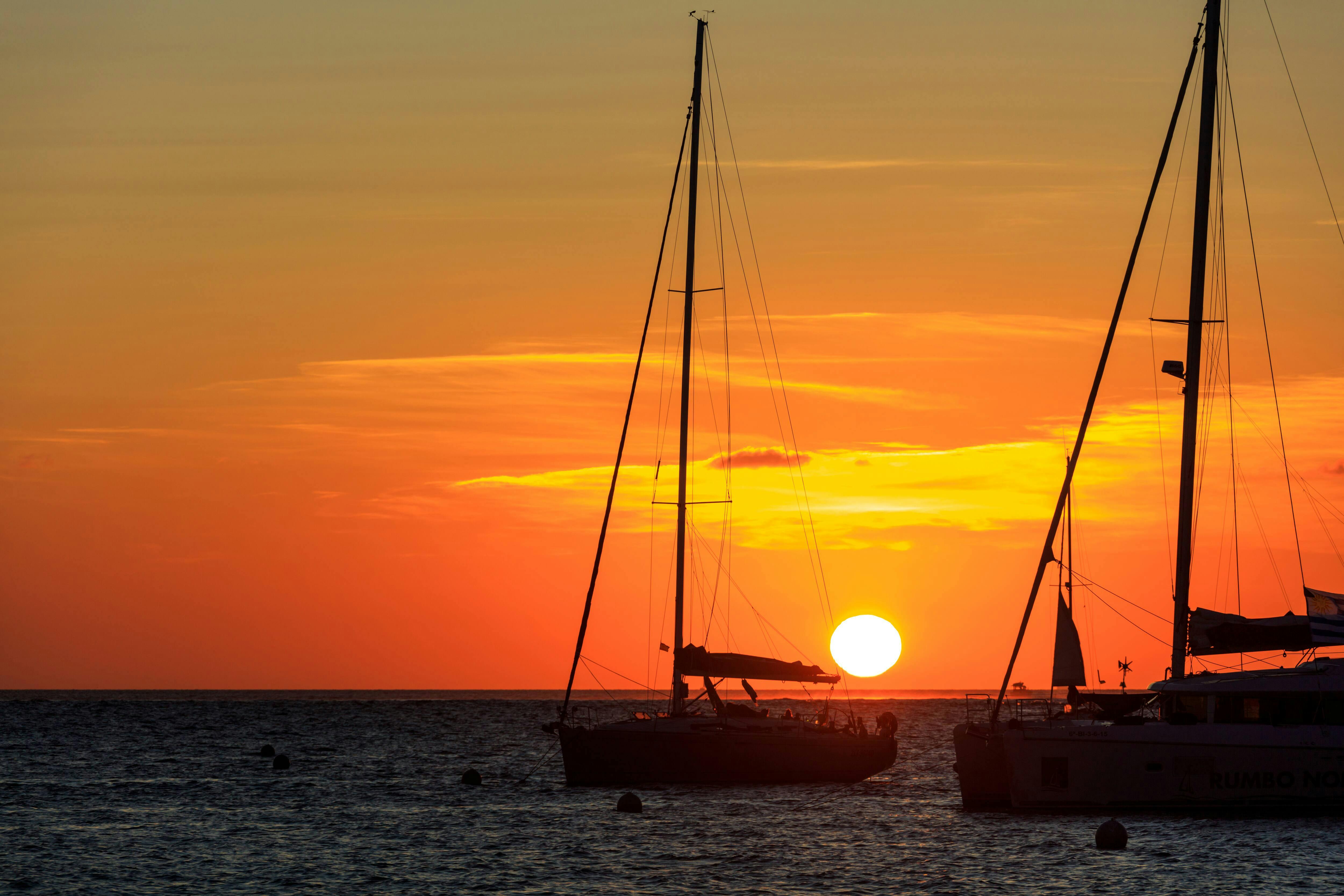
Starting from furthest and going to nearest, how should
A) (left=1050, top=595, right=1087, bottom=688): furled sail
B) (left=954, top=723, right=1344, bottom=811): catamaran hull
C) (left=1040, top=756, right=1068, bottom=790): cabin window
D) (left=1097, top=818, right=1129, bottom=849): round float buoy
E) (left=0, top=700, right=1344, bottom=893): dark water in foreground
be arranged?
(left=1050, top=595, right=1087, bottom=688): furled sail, (left=1040, top=756, right=1068, bottom=790): cabin window, (left=954, top=723, right=1344, bottom=811): catamaran hull, (left=1097, top=818, right=1129, bottom=849): round float buoy, (left=0, top=700, right=1344, bottom=893): dark water in foreground

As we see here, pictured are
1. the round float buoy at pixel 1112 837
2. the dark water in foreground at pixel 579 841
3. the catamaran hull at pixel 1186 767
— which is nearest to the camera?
the dark water in foreground at pixel 579 841

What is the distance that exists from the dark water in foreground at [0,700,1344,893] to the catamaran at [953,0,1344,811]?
1.29 m

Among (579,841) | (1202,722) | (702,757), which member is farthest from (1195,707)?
(579,841)

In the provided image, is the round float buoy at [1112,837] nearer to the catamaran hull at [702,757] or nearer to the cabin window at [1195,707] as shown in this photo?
the cabin window at [1195,707]

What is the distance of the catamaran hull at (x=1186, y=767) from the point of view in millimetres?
37875

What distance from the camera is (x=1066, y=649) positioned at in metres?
48.0

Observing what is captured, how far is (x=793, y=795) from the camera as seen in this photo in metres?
50.9

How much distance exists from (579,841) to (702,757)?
778 cm

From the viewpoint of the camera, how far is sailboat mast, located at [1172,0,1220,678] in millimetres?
38500

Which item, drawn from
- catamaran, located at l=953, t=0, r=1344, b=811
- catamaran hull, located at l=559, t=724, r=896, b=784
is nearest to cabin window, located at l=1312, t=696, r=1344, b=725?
catamaran, located at l=953, t=0, r=1344, b=811

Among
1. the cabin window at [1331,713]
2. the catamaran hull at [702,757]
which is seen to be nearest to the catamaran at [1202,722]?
the cabin window at [1331,713]

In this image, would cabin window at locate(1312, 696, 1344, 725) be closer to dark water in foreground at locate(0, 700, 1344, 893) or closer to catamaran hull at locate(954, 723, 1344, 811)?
catamaran hull at locate(954, 723, 1344, 811)

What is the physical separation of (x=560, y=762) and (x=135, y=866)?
133ft

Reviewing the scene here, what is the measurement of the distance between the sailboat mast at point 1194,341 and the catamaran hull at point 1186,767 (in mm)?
2199
